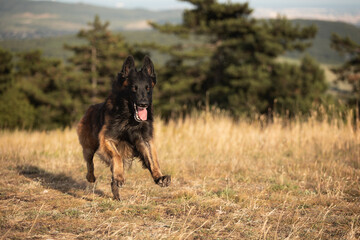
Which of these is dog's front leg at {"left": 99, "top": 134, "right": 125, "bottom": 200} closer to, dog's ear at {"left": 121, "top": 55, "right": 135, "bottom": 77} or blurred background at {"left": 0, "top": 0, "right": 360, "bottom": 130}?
dog's ear at {"left": 121, "top": 55, "right": 135, "bottom": 77}

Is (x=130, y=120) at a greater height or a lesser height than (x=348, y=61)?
lesser

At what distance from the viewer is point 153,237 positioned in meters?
3.09

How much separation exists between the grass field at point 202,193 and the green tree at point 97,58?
30.3 metres

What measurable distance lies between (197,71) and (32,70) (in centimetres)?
2355

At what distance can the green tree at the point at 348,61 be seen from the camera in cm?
2602

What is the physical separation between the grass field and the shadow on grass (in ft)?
0.05

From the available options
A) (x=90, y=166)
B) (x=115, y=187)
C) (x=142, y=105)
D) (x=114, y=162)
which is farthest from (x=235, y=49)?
(x=115, y=187)

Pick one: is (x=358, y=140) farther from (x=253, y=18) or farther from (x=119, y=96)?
(x=253, y=18)

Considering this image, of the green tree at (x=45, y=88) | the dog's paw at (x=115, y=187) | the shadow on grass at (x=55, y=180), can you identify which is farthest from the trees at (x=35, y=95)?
the dog's paw at (x=115, y=187)

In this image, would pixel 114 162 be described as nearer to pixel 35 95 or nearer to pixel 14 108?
pixel 14 108

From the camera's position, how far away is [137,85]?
4.63 metres

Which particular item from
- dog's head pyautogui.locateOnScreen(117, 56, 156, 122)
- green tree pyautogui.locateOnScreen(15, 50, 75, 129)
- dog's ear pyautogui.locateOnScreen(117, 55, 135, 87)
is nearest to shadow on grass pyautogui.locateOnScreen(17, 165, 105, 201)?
dog's head pyautogui.locateOnScreen(117, 56, 156, 122)

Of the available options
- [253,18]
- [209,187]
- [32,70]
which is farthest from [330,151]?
[32,70]

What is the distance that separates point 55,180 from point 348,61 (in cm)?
2758
